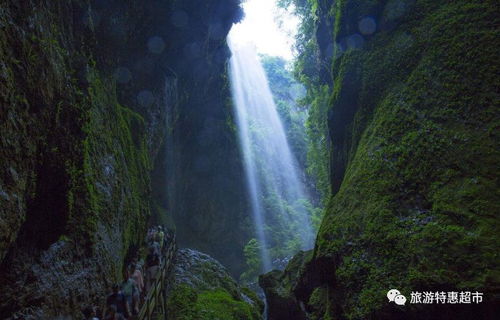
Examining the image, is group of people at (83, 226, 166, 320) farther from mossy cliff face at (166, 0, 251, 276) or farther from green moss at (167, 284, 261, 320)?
mossy cliff face at (166, 0, 251, 276)

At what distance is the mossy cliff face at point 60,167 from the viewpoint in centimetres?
392

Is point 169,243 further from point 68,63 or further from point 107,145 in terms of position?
point 68,63

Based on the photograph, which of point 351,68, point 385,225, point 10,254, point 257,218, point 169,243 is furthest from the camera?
point 257,218

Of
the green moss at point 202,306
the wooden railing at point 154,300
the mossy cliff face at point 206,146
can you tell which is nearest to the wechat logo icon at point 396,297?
the wooden railing at point 154,300

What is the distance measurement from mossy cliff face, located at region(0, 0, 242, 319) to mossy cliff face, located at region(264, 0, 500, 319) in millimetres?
4605

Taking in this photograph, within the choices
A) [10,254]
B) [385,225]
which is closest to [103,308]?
[10,254]

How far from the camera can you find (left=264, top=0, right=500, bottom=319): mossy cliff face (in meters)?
4.15

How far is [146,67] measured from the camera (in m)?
12.7

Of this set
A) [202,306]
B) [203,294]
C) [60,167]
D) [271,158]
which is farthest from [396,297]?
[271,158]

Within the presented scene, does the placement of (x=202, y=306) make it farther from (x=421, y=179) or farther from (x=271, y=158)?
(x=271, y=158)

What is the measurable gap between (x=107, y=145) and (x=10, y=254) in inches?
142

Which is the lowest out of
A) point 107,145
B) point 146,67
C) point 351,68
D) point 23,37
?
point 23,37

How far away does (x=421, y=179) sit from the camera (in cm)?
541

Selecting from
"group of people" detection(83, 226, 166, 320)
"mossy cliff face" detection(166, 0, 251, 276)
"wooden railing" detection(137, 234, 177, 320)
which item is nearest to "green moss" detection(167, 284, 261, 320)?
"wooden railing" detection(137, 234, 177, 320)
